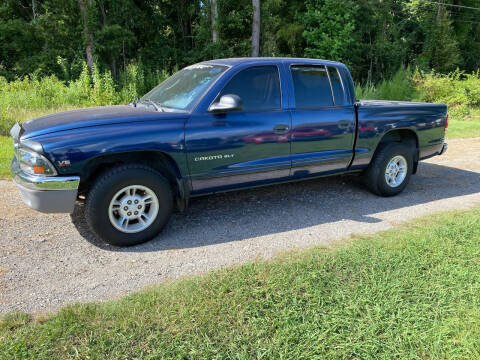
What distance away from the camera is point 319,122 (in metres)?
4.94

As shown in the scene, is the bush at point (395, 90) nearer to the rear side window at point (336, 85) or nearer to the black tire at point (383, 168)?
the black tire at point (383, 168)

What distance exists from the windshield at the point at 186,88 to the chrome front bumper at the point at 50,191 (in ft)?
4.81

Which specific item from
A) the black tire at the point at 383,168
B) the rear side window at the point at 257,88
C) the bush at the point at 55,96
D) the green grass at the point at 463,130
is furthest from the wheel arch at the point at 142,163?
the green grass at the point at 463,130

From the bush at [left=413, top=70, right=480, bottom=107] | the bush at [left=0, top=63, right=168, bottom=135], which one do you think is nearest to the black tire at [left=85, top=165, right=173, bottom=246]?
the bush at [left=0, top=63, right=168, bottom=135]

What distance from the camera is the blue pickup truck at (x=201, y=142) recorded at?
3.66m

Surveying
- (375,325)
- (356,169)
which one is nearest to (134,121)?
(375,325)

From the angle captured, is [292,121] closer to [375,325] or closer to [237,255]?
[237,255]

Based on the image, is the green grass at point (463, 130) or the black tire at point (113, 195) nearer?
the black tire at point (113, 195)

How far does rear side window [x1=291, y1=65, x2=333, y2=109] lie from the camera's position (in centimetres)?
490

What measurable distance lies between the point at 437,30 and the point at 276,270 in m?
34.3

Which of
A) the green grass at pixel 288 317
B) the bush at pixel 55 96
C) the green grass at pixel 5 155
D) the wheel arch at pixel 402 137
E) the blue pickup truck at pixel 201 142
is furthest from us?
the bush at pixel 55 96

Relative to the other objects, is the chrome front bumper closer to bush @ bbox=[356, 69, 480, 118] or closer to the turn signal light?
the turn signal light

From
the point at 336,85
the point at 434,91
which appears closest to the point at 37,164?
the point at 336,85

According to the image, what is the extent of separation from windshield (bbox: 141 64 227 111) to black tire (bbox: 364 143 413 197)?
271 cm
